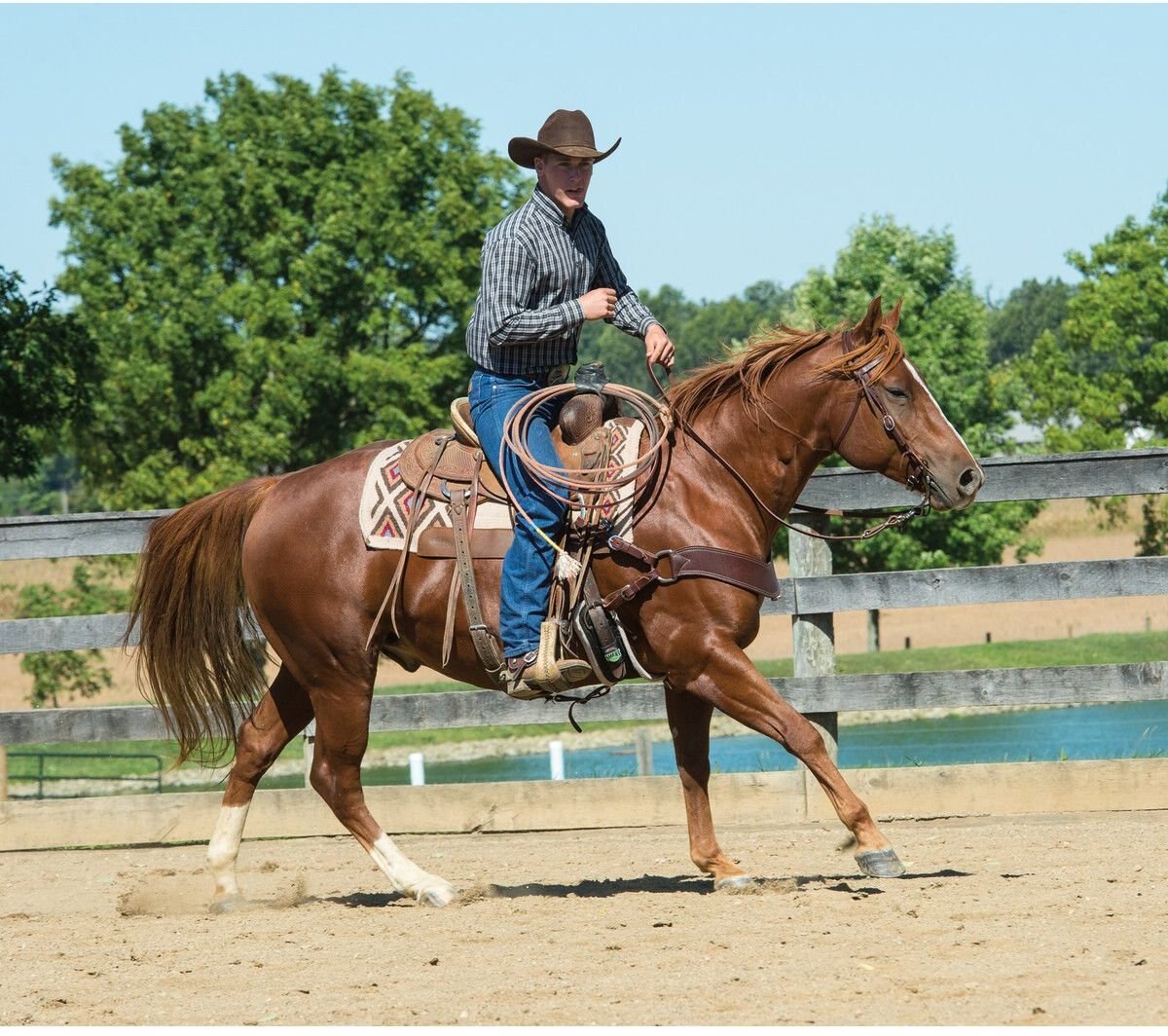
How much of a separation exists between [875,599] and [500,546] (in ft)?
7.92

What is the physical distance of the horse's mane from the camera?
225 inches

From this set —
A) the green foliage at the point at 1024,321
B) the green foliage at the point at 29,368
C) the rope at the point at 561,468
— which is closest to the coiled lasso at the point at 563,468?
the rope at the point at 561,468

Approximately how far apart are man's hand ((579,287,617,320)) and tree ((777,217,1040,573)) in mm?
22537

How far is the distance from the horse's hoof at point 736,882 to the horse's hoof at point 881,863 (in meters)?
0.42

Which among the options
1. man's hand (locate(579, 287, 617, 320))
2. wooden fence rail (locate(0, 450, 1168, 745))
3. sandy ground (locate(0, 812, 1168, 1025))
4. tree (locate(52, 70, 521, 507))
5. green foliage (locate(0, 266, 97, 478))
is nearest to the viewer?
sandy ground (locate(0, 812, 1168, 1025))

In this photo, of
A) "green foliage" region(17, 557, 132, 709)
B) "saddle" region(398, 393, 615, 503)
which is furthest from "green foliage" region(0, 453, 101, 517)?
"saddle" region(398, 393, 615, 503)

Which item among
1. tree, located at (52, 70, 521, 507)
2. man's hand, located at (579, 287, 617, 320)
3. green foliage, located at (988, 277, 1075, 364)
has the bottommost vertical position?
man's hand, located at (579, 287, 617, 320)

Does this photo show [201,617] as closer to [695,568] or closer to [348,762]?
[348,762]

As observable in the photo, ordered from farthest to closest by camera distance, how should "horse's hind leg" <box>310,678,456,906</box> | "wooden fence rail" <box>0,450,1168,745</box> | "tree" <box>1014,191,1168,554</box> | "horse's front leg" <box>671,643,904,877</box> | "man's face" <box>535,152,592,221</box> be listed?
1. "tree" <box>1014,191,1168,554</box>
2. "wooden fence rail" <box>0,450,1168,745</box>
3. "horse's hind leg" <box>310,678,456,906</box>
4. "man's face" <box>535,152,592,221</box>
5. "horse's front leg" <box>671,643,904,877</box>

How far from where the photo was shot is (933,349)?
31688 mm

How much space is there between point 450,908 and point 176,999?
5.10 ft

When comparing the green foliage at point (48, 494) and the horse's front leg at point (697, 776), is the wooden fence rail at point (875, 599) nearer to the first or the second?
the horse's front leg at point (697, 776)

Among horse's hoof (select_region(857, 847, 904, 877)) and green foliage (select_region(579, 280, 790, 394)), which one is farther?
green foliage (select_region(579, 280, 790, 394))

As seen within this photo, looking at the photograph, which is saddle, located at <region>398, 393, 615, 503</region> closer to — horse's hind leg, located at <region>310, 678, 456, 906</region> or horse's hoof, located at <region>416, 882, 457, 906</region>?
horse's hind leg, located at <region>310, 678, 456, 906</region>
